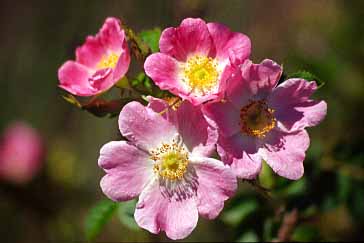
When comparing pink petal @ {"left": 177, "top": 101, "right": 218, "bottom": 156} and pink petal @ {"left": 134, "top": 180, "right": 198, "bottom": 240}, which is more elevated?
pink petal @ {"left": 177, "top": 101, "right": 218, "bottom": 156}

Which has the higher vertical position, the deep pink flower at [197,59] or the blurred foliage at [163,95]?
the deep pink flower at [197,59]

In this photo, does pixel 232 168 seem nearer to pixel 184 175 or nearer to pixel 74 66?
pixel 184 175

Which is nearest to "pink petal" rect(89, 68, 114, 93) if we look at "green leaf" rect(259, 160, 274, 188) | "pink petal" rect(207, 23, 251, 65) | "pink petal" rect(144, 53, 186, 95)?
"pink petal" rect(144, 53, 186, 95)

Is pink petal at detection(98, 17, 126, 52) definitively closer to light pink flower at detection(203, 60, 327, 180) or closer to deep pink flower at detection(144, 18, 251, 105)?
deep pink flower at detection(144, 18, 251, 105)

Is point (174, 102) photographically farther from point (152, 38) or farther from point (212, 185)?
point (152, 38)

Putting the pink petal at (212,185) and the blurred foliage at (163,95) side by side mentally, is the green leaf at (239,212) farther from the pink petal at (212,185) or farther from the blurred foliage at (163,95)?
the pink petal at (212,185)

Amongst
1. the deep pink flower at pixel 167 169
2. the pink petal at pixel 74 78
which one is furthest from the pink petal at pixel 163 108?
the pink petal at pixel 74 78

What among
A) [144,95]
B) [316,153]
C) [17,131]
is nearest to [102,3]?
[17,131]
